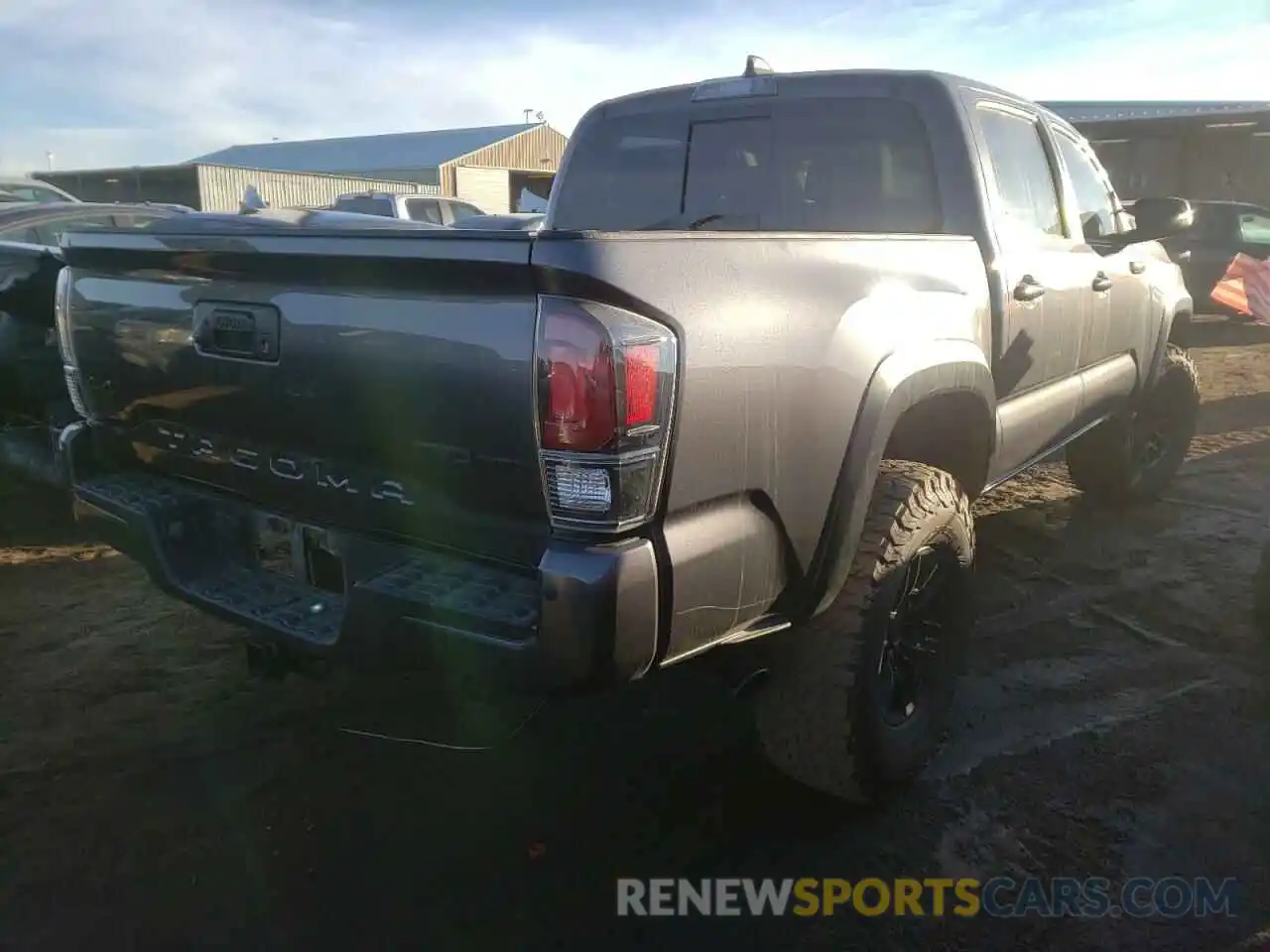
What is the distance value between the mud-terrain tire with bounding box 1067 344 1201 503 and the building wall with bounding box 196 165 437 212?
25153 millimetres

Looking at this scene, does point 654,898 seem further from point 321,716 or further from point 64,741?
point 64,741

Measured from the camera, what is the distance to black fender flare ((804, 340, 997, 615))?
2328 mm

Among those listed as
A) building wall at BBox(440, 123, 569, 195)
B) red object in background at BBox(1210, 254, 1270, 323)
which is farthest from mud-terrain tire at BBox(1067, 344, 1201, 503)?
building wall at BBox(440, 123, 569, 195)

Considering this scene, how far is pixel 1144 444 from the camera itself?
18.0 ft

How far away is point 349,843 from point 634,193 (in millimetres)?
2443

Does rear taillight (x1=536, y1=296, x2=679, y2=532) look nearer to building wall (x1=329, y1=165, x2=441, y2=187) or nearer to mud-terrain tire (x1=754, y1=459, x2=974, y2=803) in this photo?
mud-terrain tire (x1=754, y1=459, x2=974, y2=803)

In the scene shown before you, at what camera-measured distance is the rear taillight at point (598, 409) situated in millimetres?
1789

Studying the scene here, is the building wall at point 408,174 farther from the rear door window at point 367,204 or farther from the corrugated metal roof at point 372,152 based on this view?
the rear door window at point 367,204

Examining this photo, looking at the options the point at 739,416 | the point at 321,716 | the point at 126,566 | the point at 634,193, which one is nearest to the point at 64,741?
the point at 321,716

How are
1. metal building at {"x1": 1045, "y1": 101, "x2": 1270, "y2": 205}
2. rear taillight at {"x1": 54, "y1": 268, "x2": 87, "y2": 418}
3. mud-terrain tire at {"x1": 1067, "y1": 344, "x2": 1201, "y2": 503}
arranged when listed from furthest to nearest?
metal building at {"x1": 1045, "y1": 101, "x2": 1270, "y2": 205}
mud-terrain tire at {"x1": 1067, "y1": 344, "x2": 1201, "y2": 503}
rear taillight at {"x1": 54, "y1": 268, "x2": 87, "y2": 418}

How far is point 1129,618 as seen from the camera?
158 inches

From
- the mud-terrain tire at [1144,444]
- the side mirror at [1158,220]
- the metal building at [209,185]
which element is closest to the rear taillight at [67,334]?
the side mirror at [1158,220]

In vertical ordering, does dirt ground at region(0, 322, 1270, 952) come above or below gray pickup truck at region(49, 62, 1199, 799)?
below

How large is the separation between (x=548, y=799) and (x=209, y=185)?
1182 inches
